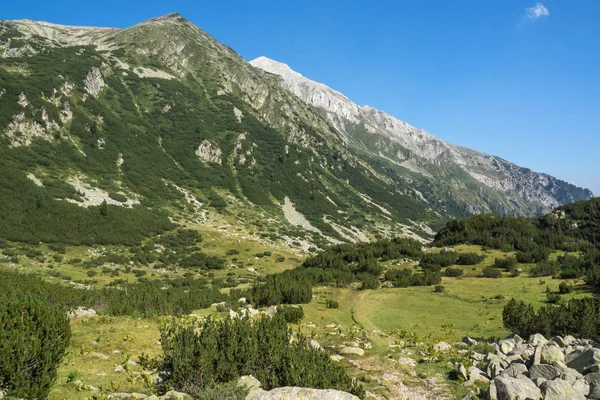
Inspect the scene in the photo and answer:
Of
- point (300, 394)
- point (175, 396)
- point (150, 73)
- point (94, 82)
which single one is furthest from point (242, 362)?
point (150, 73)

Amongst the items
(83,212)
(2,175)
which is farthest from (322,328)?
(2,175)

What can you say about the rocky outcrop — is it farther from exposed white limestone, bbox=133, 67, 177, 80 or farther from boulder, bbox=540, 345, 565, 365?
exposed white limestone, bbox=133, 67, 177, 80

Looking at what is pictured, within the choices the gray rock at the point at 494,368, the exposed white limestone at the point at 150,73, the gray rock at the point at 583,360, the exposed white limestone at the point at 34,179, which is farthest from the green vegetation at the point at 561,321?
the exposed white limestone at the point at 150,73

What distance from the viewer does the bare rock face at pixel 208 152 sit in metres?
120

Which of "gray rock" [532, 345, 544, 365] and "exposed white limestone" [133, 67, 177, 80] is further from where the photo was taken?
"exposed white limestone" [133, 67, 177, 80]

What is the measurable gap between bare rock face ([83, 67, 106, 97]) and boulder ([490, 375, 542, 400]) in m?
130

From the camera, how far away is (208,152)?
121562 mm

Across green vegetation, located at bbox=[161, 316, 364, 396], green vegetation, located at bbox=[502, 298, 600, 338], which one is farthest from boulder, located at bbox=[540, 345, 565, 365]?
green vegetation, located at bbox=[161, 316, 364, 396]

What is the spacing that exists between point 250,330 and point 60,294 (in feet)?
41.8

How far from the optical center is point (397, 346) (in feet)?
47.3

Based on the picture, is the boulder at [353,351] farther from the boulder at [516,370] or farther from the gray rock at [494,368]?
the boulder at [516,370]

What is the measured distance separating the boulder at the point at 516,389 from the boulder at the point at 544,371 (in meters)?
0.92

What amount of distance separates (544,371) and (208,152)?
120044mm

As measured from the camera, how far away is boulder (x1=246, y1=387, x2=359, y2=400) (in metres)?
7.31
